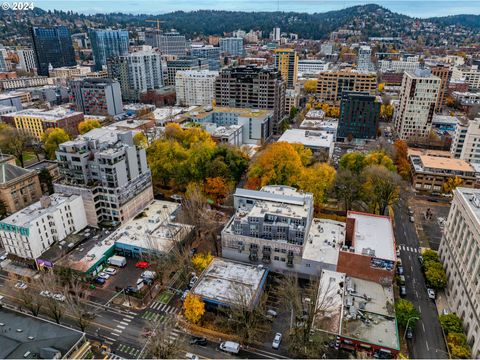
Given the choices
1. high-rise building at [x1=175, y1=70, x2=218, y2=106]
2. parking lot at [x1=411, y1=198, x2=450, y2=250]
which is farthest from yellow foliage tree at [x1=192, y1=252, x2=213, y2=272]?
high-rise building at [x1=175, y1=70, x2=218, y2=106]

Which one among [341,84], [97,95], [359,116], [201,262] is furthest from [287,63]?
[201,262]

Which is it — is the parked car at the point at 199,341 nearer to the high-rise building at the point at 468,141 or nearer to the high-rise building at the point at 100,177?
the high-rise building at the point at 100,177

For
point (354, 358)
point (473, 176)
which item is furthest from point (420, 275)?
point (473, 176)

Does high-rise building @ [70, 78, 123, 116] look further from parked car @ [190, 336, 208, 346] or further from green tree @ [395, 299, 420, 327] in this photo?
green tree @ [395, 299, 420, 327]

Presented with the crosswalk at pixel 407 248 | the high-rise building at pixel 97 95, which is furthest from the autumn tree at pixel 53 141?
the crosswalk at pixel 407 248

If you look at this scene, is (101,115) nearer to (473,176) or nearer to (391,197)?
(391,197)
